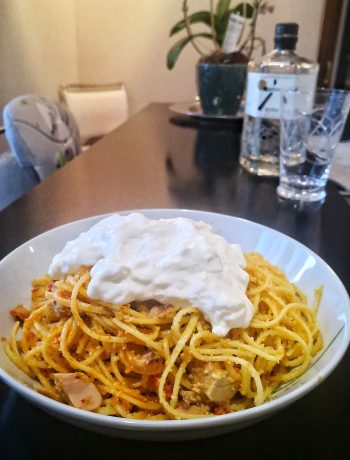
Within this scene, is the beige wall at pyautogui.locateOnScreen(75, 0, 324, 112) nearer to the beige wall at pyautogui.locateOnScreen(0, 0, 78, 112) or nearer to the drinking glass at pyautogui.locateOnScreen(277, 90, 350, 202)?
the beige wall at pyautogui.locateOnScreen(0, 0, 78, 112)

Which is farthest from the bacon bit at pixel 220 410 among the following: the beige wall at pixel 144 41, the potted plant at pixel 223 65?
the beige wall at pixel 144 41

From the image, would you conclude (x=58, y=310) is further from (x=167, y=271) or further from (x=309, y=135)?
(x=309, y=135)

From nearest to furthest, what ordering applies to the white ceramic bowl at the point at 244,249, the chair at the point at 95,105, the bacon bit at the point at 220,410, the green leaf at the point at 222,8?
the white ceramic bowl at the point at 244,249, the bacon bit at the point at 220,410, the green leaf at the point at 222,8, the chair at the point at 95,105

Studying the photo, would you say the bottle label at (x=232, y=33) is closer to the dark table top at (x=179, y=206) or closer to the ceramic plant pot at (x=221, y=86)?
the ceramic plant pot at (x=221, y=86)

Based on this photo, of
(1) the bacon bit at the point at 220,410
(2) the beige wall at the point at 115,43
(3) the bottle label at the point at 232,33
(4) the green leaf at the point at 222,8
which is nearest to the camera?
(1) the bacon bit at the point at 220,410

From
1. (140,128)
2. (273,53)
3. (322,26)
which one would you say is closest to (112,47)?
(322,26)

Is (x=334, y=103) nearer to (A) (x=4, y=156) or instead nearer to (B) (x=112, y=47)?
(A) (x=4, y=156)

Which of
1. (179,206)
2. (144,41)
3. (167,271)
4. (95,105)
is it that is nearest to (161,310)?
(167,271)
